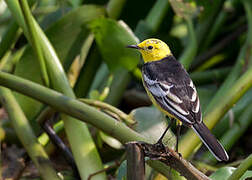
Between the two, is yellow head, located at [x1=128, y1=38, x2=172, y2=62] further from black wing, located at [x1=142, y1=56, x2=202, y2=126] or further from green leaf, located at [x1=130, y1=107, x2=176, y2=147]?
green leaf, located at [x1=130, y1=107, x2=176, y2=147]

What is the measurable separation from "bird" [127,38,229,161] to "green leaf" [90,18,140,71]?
341 millimetres

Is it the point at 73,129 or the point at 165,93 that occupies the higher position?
the point at 165,93

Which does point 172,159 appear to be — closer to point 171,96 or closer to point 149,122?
point 171,96

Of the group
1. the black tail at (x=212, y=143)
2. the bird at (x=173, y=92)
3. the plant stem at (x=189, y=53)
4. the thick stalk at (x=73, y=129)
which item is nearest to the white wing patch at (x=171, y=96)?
the bird at (x=173, y=92)

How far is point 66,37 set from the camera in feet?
9.31

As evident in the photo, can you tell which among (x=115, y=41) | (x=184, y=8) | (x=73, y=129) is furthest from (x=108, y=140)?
(x=184, y=8)

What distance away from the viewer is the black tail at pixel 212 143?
176 centimetres

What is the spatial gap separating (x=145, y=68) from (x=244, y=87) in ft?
1.43

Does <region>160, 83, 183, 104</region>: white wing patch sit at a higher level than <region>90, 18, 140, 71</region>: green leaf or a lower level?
higher

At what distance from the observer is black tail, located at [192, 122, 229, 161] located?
5.78ft

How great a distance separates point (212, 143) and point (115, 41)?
1.16 metres

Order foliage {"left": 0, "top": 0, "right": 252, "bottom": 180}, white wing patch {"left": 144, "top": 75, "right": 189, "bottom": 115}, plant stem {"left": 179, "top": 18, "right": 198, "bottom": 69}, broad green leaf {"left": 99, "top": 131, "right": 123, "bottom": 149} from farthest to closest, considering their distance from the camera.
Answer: plant stem {"left": 179, "top": 18, "right": 198, "bottom": 69}
broad green leaf {"left": 99, "top": 131, "right": 123, "bottom": 149}
foliage {"left": 0, "top": 0, "right": 252, "bottom": 180}
white wing patch {"left": 144, "top": 75, "right": 189, "bottom": 115}

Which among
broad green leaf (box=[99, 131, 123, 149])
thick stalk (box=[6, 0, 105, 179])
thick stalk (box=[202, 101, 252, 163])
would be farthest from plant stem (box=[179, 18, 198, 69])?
thick stalk (box=[6, 0, 105, 179])

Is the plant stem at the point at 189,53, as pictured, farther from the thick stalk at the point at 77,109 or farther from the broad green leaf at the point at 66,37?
the thick stalk at the point at 77,109
